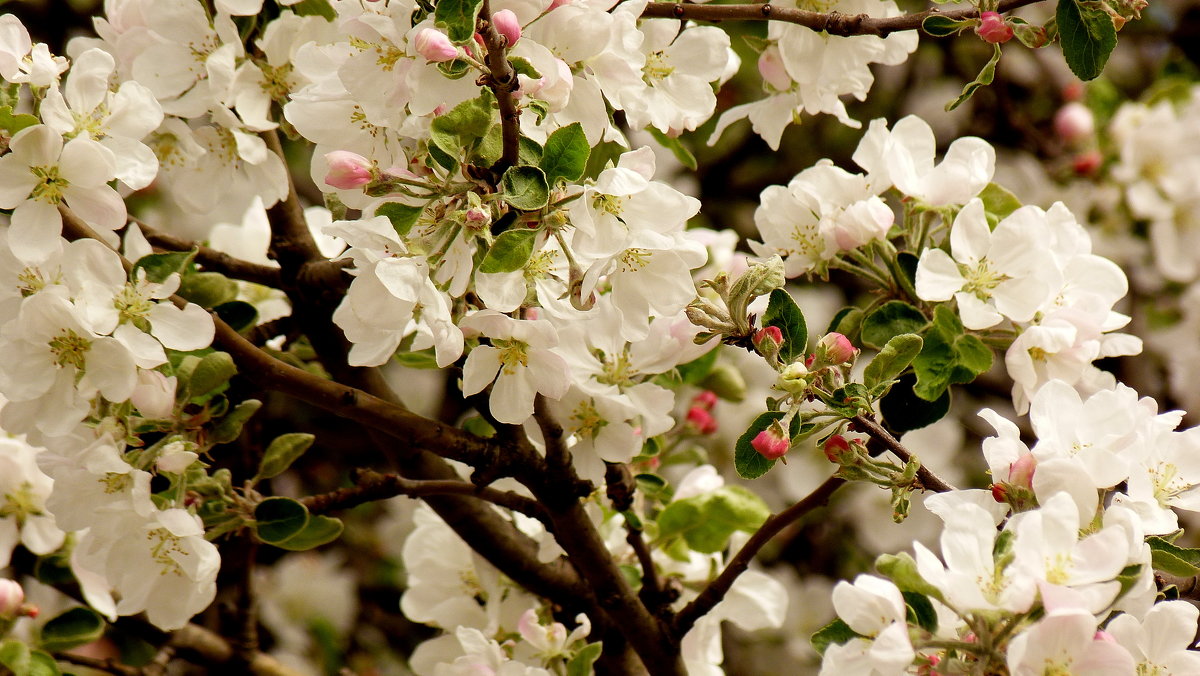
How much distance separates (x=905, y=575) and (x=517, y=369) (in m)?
0.36

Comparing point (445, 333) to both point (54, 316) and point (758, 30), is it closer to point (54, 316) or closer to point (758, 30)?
point (54, 316)

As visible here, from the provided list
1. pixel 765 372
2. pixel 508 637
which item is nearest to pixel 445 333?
pixel 508 637

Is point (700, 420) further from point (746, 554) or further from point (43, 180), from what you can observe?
point (43, 180)

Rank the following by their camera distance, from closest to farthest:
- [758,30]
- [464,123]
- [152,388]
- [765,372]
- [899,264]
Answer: [464,123] < [152,388] < [899,264] < [758,30] < [765,372]

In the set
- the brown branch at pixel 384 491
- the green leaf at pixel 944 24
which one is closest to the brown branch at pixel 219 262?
the brown branch at pixel 384 491

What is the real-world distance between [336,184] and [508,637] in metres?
0.61

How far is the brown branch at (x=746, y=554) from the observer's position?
114 cm

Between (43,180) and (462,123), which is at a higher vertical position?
(462,123)

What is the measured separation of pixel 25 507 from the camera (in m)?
1.33

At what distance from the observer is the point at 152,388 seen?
3.45 ft

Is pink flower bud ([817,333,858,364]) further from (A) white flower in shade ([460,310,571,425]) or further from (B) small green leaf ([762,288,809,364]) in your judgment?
(A) white flower in shade ([460,310,571,425])

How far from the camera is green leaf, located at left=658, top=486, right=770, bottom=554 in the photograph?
1.37 metres

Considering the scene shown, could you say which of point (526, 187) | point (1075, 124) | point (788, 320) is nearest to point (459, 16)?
point (526, 187)

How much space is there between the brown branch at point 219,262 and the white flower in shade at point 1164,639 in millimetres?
914
